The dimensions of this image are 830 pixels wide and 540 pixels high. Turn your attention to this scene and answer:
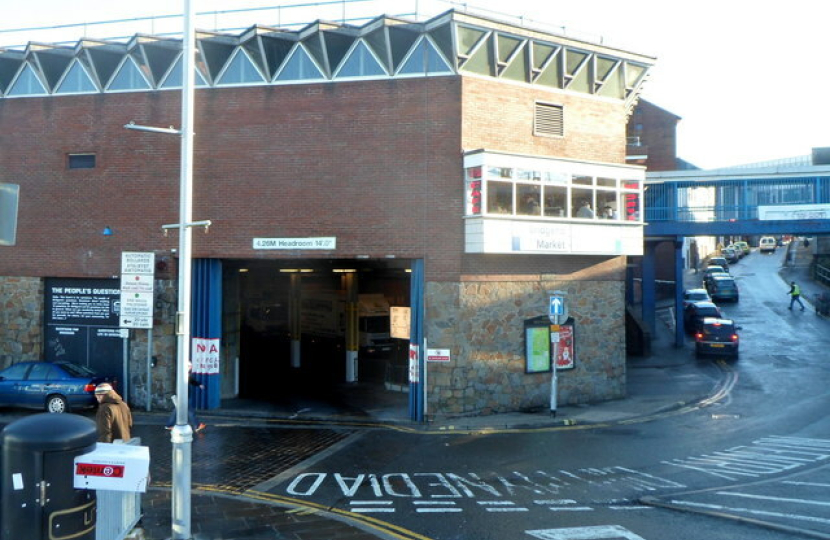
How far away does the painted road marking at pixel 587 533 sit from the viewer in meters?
9.74

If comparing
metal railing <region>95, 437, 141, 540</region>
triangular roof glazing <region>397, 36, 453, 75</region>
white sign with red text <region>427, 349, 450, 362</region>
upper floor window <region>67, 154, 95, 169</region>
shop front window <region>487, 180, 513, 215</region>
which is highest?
triangular roof glazing <region>397, 36, 453, 75</region>

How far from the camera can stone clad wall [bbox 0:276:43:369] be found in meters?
21.9

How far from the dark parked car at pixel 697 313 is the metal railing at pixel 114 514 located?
30.6m

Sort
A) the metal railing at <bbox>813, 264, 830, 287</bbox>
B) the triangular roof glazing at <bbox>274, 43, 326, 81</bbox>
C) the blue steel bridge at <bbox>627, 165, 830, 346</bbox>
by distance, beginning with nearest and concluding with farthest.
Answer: the triangular roof glazing at <bbox>274, 43, 326, 81</bbox>
the blue steel bridge at <bbox>627, 165, 830, 346</bbox>
the metal railing at <bbox>813, 264, 830, 287</bbox>

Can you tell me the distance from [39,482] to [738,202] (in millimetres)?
30667

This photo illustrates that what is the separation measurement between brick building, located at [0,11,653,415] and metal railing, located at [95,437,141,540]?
1071 centimetres

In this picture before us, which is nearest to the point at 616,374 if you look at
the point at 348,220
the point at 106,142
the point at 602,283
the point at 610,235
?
the point at 602,283

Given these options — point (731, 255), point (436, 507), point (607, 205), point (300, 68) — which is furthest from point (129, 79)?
point (731, 255)

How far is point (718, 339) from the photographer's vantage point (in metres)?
29.7

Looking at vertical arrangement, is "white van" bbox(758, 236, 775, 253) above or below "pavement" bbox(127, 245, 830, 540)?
above

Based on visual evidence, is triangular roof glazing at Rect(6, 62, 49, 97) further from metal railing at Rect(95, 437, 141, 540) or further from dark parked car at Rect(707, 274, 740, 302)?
dark parked car at Rect(707, 274, 740, 302)

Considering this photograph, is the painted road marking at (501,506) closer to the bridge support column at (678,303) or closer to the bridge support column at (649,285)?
the bridge support column at (678,303)

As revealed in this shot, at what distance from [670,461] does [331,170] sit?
11.1 metres

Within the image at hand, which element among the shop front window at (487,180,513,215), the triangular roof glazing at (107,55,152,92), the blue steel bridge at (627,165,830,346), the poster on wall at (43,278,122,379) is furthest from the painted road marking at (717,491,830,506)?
the blue steel bridge at (627,165,830,346)
